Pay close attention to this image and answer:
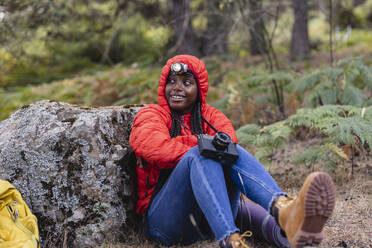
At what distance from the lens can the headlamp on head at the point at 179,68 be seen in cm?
315

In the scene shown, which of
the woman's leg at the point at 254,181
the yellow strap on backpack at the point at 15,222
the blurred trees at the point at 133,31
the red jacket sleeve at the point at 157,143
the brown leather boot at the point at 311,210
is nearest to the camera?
the brown leather boot at the point at 311,210

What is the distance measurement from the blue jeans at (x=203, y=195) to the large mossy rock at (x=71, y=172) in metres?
0.35

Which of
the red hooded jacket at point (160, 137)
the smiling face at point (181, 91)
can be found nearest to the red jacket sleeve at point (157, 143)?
the red hooded jacket at point (160, 137)

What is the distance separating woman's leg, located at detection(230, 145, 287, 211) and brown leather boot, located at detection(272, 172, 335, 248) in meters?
0.24

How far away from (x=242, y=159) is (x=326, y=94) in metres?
2.97

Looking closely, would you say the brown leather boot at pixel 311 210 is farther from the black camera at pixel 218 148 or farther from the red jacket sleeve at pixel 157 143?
the red jacket sleeve at pixel 157 143

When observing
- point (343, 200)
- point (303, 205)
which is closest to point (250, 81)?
point (343, 200)

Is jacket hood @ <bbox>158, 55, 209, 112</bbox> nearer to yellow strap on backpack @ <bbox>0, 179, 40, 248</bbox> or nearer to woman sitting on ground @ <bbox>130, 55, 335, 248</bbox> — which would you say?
woman sitting on ground @ <bbox>130, 55, 335, 248</bbox>

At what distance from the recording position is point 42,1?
20.3 ft

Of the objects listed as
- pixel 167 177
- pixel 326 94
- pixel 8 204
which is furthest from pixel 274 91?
pixel 8 204

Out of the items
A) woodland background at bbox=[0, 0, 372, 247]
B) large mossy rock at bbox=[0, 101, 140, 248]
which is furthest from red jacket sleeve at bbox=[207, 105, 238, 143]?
woodland background at bbox=[0, 0, 372, 247]

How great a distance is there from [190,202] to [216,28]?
5807mm

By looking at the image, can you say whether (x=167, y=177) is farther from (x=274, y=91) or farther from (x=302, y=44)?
(x=302, y=44)

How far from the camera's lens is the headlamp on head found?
3152 millimetres
